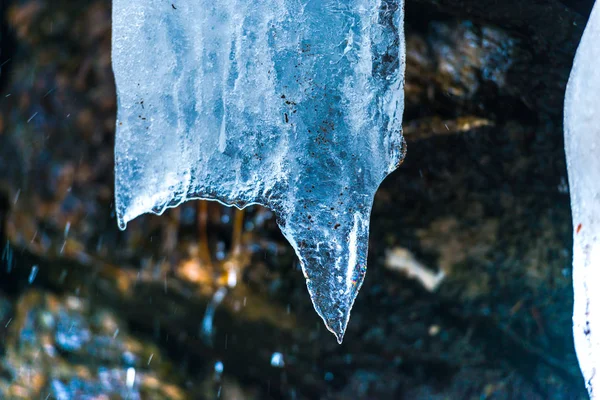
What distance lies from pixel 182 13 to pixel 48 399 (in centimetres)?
205

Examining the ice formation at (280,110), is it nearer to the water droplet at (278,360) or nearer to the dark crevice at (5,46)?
the water droplet at (278,360)

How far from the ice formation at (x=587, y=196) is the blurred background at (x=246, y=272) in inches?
33.3

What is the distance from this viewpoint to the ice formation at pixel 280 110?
1090 millimetres

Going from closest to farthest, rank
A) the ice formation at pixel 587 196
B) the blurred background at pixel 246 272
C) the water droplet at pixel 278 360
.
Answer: the ice formation at pixel 587 196, the blurred background at pixel 246 272, the water droplet at pixel 278 360

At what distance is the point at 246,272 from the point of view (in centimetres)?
219

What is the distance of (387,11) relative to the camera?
1.08m

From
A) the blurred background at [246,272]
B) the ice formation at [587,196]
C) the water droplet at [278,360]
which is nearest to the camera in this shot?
the ice formation at [587,196]

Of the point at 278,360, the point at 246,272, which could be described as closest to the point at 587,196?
the point at 246,272

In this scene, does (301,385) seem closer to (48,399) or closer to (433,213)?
(433,213)

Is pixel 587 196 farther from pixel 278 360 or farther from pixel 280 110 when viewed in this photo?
pixel 278 360

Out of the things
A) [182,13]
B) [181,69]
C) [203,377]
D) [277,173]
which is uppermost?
[182,13]

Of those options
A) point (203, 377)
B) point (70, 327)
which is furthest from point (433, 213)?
point (70, 327)

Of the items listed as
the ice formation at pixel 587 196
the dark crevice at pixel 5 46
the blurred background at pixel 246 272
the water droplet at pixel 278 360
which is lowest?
the water droplet at pixel 278 360

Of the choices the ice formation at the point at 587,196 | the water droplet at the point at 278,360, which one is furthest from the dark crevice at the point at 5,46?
the ice formation at the point at 587,196
